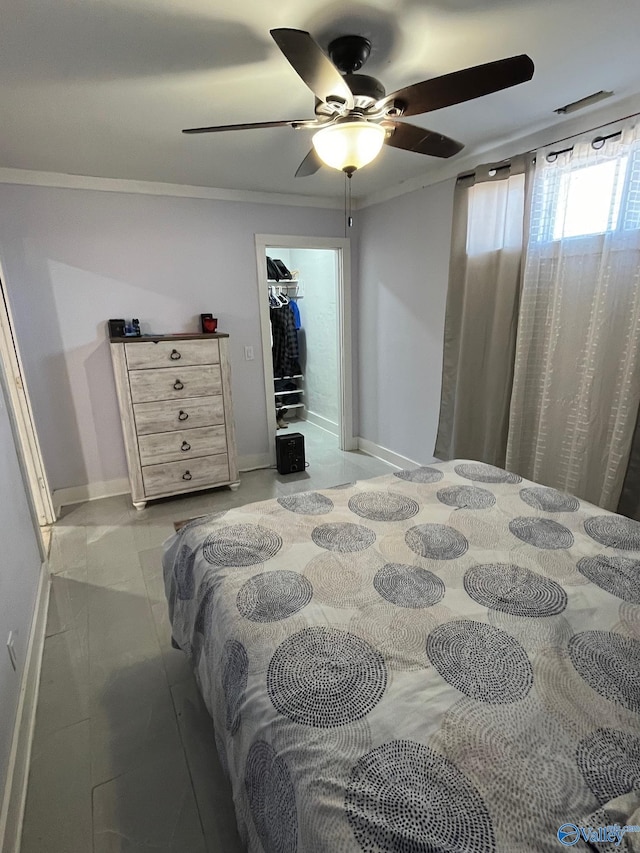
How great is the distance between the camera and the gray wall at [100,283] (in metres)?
2.93

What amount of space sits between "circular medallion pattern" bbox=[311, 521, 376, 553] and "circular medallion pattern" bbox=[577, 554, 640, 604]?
0.65 m

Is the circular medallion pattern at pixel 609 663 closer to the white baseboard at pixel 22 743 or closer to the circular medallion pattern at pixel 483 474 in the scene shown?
the circular medallion pattern at pixel 483 474

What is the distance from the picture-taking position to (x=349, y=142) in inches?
58.1

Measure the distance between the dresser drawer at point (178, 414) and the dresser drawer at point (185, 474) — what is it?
0.28 meters

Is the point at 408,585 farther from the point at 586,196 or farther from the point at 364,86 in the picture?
the point at 586,196

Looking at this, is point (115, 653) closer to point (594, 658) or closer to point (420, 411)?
point (594, 658)

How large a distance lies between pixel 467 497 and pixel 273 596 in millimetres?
944

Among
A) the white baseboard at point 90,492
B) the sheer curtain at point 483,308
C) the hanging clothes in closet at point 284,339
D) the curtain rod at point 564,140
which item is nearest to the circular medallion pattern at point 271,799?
the sheer curtain at point 483,308

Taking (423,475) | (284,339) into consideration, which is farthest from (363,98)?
(284,339)

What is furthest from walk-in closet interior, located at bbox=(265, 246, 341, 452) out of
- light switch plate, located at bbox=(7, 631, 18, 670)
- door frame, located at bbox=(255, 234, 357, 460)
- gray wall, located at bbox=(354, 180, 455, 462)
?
light switch plate, located at bbox=(7, 631, 18, 670)

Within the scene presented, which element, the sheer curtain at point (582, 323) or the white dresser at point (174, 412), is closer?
the sheer curtain at point (582, 323)

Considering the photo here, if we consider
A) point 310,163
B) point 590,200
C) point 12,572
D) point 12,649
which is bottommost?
point 12,649

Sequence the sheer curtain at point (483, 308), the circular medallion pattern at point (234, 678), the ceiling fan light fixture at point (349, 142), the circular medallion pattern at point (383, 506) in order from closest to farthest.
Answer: the circular medallion pattern at point (234, 678), the ceiling fan light fixture at point (349, 142), the circular medallion pattern at point (383, 506), the sheer curtain at point (483, 308)

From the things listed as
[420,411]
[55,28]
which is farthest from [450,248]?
[55,28]
